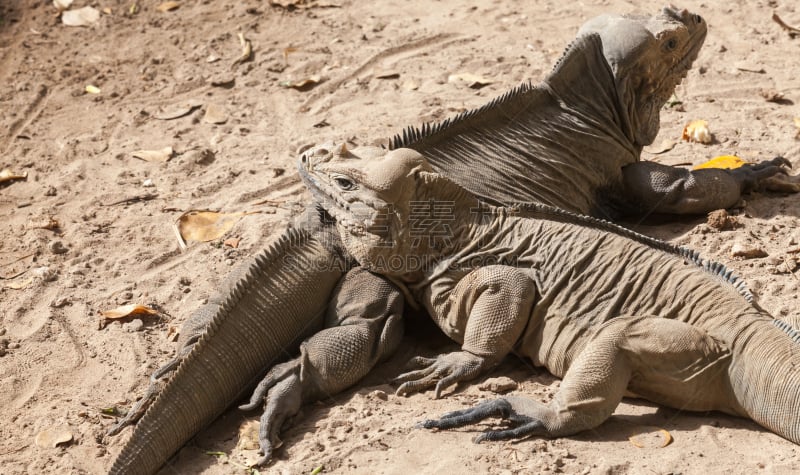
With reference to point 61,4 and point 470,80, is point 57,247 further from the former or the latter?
point 61,4

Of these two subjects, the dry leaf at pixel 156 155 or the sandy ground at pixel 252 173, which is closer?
the sandy ground at pixel 252 173

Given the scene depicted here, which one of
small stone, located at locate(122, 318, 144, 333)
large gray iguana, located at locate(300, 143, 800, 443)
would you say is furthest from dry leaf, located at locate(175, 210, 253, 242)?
large gray iguana, located at locate(300, 143, 800, 443)

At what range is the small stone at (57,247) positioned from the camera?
6.24m

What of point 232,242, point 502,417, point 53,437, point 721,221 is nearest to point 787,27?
point 721,221

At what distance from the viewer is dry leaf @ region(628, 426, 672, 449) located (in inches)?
159

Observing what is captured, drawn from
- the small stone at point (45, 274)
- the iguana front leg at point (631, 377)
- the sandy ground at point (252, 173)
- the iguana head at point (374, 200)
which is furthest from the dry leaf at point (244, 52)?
the iguana front leg at point (631, 377)

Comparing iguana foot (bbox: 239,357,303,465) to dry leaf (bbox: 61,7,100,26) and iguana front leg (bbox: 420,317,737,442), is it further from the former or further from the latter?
dry leaf (bbox: 61,7,100,26)

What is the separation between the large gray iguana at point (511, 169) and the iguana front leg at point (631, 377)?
36.6 inches

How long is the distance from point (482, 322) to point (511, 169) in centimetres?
140

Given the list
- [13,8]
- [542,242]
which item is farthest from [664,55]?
[13,8]

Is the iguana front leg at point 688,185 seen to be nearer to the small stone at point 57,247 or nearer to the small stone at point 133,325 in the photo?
the small stone at point 133,325

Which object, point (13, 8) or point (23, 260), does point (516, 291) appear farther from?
point (13, 8)

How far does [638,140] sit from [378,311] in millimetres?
2506

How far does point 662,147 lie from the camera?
7.01 meters
